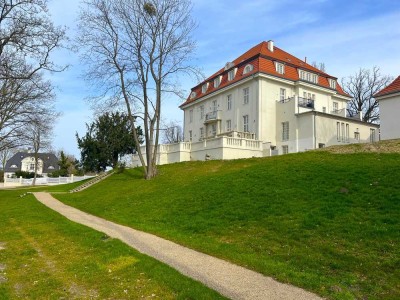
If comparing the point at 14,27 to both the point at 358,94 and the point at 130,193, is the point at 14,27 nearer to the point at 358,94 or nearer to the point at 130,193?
the point at 130,193

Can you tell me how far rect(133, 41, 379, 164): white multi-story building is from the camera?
3269cm

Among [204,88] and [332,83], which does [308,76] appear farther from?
[204,88]

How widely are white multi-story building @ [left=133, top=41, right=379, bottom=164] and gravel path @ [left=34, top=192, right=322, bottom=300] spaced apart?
1967cm

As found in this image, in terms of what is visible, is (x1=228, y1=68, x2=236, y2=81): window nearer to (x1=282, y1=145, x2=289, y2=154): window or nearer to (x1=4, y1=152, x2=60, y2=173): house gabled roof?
(x1=282, y1=145, x2=289, y2=154): window

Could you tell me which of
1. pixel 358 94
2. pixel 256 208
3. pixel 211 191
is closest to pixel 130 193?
pixel 211 191

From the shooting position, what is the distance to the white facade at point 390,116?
24938mm

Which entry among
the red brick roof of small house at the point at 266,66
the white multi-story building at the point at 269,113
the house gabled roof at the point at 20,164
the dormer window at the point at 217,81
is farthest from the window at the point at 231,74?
the house gabled roof at the point at 20,164

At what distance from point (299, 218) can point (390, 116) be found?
1789 cm

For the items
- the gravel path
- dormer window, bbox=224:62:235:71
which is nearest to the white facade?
the gravel path

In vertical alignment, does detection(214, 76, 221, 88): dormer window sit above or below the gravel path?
above

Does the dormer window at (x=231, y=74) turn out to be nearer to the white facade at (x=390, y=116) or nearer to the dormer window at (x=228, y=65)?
the dormer window at (x=228, y=65)

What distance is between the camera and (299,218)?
10.8m

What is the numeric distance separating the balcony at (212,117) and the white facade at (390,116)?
1932 centimetres

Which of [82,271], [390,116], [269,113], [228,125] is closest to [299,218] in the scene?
[82,271]
